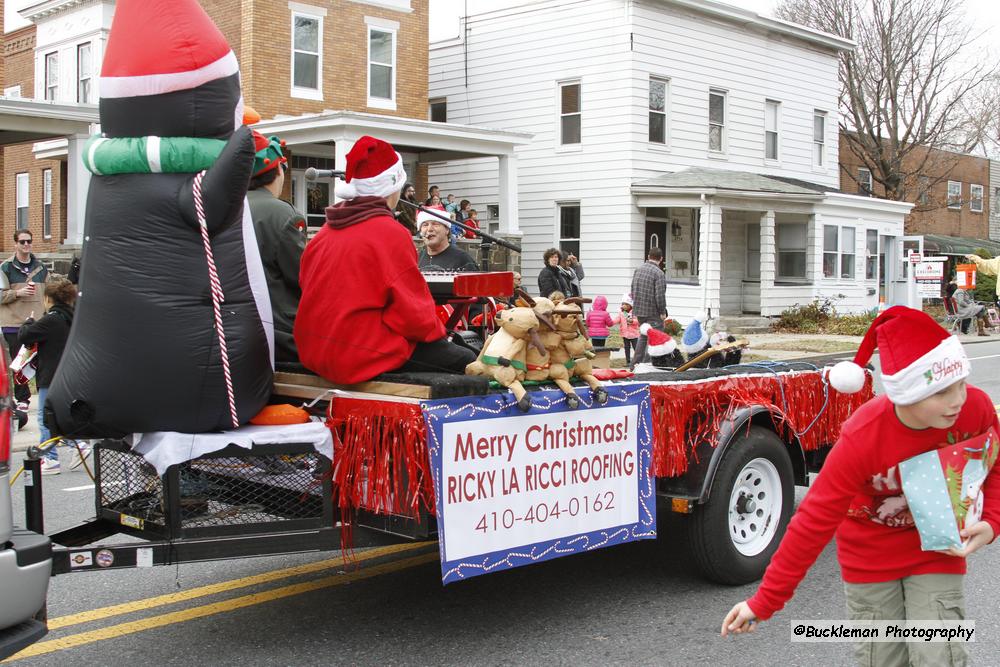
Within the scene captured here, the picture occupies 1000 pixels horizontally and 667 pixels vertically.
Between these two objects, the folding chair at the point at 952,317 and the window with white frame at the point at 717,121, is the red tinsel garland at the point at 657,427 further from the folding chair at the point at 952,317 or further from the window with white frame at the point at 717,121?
the folding chair at the point at 952,317

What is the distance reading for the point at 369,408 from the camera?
426 centimetres

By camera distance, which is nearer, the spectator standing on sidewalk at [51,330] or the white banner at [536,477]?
the white banner at [536,477]

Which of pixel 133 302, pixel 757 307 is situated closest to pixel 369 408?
pixel 133 302

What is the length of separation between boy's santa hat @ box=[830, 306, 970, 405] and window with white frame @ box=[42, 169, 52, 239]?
27691 mm

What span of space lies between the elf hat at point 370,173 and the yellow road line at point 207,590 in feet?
5.74

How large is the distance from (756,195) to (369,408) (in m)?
21.2

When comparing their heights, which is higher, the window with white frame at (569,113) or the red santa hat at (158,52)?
the window with white frame at (569,113)

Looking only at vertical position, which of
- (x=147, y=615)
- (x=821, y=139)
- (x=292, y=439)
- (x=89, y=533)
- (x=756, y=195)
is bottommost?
(x=147, y=615)

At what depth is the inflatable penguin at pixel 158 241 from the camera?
409cm

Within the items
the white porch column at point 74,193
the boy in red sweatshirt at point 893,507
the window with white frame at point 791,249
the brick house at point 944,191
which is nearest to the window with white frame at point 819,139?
the window with white frame at point 791,249

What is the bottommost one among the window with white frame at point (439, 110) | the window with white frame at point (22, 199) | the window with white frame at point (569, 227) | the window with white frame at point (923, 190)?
the window with white frame at point (569, 227)

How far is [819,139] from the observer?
29.9 meters

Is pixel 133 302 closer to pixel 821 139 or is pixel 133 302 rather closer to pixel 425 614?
pixel 425 614

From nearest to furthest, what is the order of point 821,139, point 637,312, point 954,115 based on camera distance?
1. point 637,312
2. point 821,139
3. point 954,115
